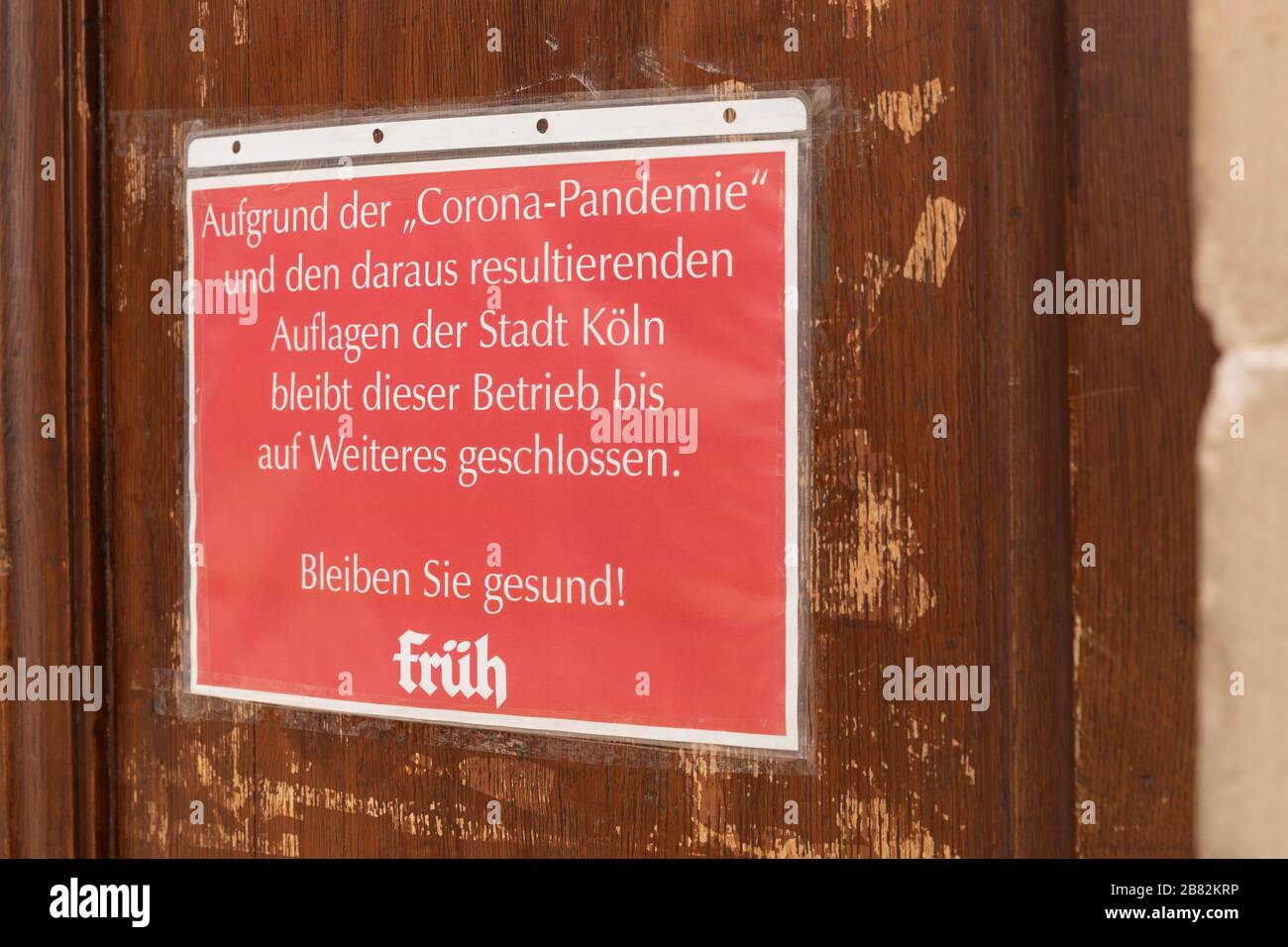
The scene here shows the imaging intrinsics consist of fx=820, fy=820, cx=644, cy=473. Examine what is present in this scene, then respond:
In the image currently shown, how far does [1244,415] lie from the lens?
2.73 ft

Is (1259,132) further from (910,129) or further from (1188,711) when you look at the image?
(1188,711)

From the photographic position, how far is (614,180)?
94 cm

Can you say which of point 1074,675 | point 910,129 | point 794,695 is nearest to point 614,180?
point 910,129

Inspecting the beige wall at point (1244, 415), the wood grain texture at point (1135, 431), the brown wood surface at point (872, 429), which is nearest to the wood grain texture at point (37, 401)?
the brown wood surface at point (872, 429)

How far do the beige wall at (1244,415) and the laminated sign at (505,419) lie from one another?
0.41 m

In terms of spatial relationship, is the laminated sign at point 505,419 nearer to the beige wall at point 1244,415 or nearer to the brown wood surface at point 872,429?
the brown wood surface at point 872,429

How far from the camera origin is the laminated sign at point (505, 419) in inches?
36.1

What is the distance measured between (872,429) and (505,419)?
0.42 m

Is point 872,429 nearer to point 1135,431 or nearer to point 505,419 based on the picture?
point 1135,431

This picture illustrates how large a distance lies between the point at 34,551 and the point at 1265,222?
1.50 m

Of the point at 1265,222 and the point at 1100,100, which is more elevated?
the point at 1100,100

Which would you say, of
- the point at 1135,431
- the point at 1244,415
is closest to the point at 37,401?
the point at 1135,431

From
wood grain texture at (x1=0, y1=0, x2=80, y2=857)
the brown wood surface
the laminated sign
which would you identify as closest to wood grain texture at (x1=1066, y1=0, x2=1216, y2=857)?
the brown wood surface

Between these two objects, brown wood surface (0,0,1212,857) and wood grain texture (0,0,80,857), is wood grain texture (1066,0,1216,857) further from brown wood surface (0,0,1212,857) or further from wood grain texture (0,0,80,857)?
wood grain texture (0,0,80,857)
